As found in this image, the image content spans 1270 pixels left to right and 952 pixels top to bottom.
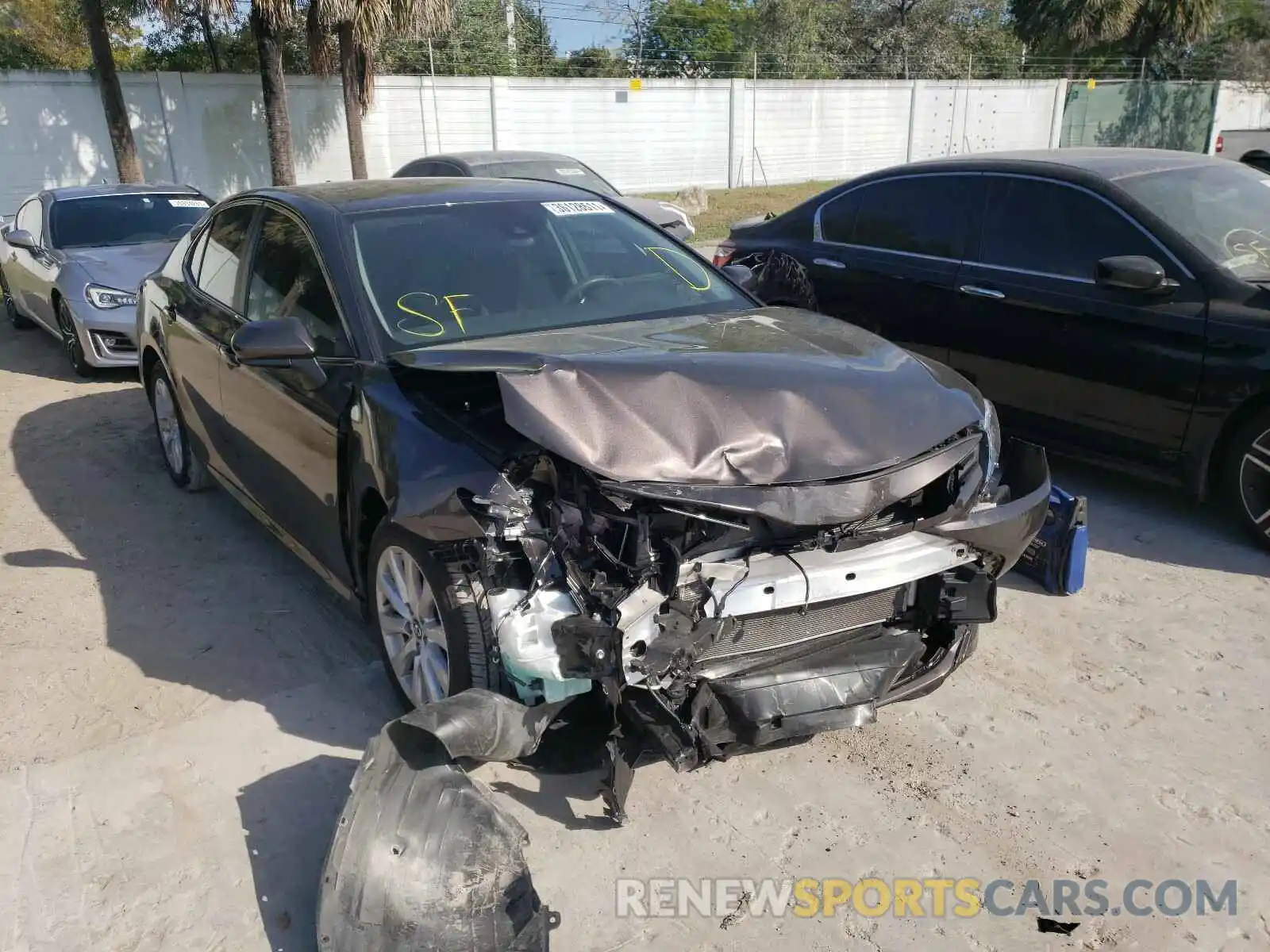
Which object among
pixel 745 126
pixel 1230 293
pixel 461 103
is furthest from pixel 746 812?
pixel 745 126

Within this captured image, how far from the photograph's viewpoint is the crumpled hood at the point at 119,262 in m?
8.66

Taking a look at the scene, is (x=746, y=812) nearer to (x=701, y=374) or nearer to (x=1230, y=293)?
(x=701, y=374)

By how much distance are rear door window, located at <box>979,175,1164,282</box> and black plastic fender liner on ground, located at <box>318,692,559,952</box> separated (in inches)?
158

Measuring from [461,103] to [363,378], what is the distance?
1836 cm

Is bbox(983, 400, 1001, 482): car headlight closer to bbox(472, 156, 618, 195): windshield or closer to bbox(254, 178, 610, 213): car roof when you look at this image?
bbox(254, 178, 610, 213): car roof

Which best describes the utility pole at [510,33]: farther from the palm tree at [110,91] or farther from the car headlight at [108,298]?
the car headlight at [108,298]

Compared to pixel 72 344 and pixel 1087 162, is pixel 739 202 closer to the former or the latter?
pixel 72 344

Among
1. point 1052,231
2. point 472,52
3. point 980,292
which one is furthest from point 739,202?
point 1052,231

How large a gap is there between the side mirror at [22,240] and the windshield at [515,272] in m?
6.71

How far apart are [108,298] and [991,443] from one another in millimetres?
7545

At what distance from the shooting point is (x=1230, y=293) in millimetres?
4754

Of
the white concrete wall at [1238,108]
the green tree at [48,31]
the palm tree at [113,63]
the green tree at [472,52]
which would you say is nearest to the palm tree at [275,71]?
the palm tree at [113,63]

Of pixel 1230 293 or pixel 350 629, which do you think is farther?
pixel 1230 293

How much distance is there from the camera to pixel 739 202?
69.6 feet
